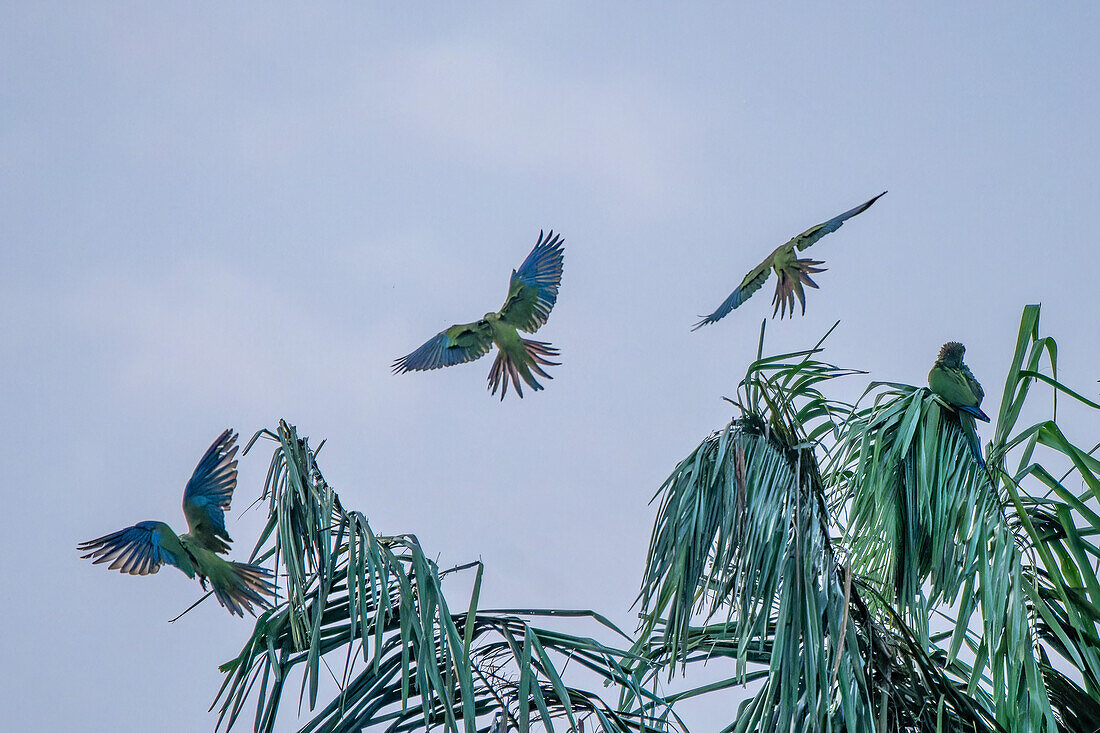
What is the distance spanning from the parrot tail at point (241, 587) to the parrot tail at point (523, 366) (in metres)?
2.08

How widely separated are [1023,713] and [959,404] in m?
1.09

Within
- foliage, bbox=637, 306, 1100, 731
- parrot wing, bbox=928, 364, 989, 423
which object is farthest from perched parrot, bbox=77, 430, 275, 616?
parrot wing, bbox=928, 364, 989, 423

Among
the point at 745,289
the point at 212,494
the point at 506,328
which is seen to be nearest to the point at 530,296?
the point at 506,328

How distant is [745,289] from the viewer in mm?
5676

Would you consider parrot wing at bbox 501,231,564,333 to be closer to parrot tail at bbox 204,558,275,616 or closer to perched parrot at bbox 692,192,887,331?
perched parrot at bbox 692,192,887,331

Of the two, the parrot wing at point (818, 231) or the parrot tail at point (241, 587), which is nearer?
the parrot tail at point (241, 587)

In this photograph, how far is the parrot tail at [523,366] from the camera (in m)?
6.14

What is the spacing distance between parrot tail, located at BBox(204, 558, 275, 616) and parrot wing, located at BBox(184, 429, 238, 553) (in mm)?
149

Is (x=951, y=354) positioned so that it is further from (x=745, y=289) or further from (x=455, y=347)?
(x=455, y=347)

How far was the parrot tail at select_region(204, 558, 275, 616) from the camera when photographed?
13.9 ft

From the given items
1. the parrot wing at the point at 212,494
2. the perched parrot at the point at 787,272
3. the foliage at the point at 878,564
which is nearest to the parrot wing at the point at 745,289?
the perched parrot at the point at 787,272

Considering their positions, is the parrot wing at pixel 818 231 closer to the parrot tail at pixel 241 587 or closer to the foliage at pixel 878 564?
the foliage at pixel 878 564

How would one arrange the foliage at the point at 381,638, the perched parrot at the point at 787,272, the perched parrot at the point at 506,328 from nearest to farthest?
the foliage at the point at 381,638 < the perched parrot at the point at 787,272 < the perched parrot at the point at 506,328

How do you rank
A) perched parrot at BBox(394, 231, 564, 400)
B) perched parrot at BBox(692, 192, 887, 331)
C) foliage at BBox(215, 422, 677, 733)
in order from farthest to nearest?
perched parrot at BBox(394, 231, 564, 400) < perched parrot at BBox(692, 192, 887, 331) < foliage at BBox(215, 422, 677, 733)
